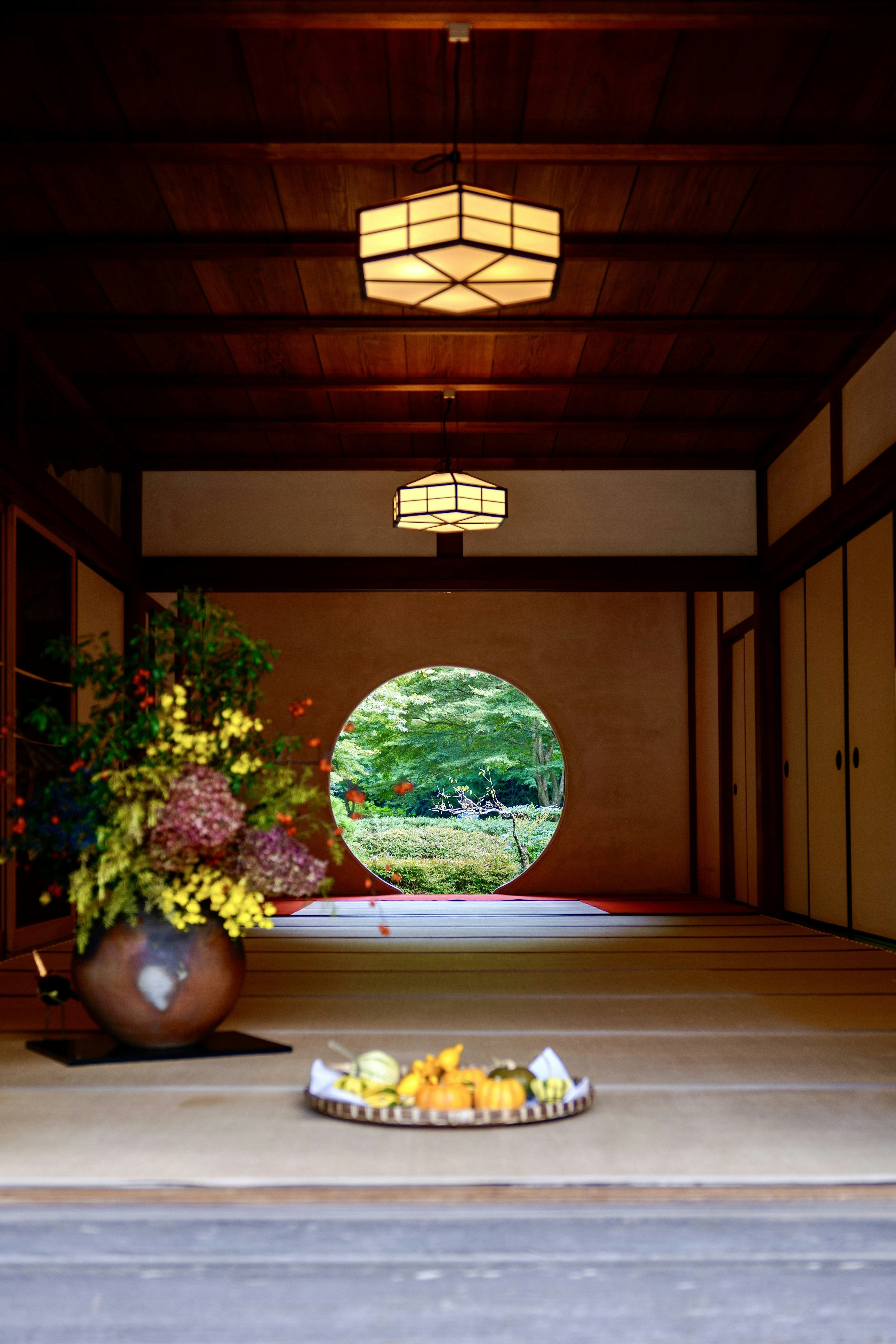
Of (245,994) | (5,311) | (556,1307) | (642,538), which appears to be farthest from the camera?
(642,538)

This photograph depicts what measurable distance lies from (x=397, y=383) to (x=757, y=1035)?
3809 mm

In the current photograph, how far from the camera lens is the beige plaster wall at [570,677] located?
901 cm

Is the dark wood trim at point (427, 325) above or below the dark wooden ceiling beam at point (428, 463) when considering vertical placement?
above

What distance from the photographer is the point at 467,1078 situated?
83.4 inches

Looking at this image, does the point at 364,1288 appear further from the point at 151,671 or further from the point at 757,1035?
the point at 757,1035

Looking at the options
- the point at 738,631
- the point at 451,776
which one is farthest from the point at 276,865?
the point at 451,776

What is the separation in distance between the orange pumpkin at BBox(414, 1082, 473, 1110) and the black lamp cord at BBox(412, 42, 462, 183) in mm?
2336

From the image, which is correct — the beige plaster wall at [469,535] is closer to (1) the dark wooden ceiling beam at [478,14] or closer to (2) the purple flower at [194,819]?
(1) the dark wooden ceiling beam at [478,14]

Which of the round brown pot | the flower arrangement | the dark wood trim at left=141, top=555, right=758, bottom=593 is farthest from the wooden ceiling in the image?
the round brown pot

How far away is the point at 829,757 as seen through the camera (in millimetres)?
5773

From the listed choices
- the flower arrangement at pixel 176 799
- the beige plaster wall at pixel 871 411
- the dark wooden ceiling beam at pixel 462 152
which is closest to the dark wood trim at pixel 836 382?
the beige plaster wall at pixel 871 411

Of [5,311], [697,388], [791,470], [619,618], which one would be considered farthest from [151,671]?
[619,618]

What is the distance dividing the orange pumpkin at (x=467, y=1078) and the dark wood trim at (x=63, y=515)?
132 inches

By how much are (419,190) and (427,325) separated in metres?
0.98
